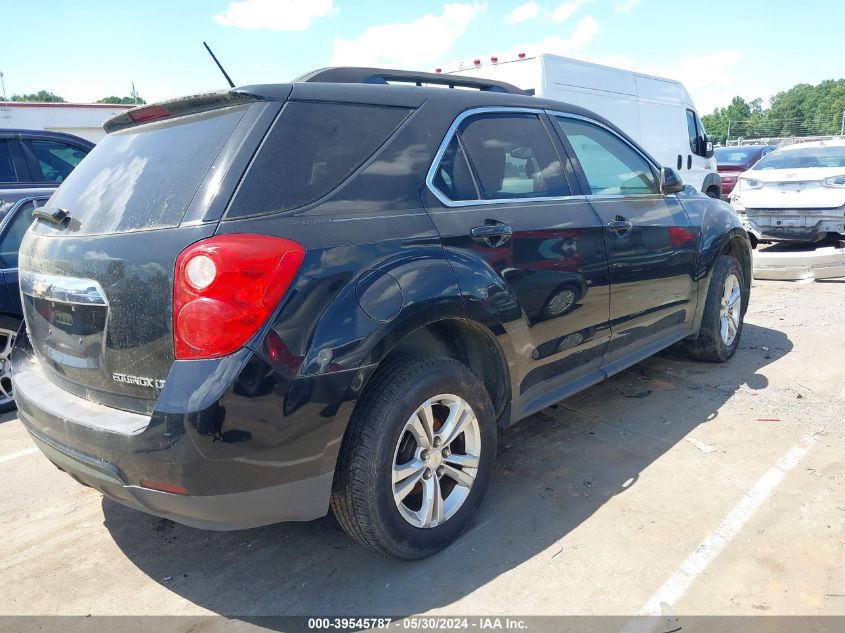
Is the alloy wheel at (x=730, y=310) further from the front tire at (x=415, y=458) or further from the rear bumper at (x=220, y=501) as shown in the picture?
the rear bumper at (x=220, y=501)

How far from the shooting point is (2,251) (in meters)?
4.67

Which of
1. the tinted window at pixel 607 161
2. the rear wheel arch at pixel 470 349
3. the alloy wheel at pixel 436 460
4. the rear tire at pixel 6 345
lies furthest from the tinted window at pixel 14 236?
the tinted window at pixel 607 161

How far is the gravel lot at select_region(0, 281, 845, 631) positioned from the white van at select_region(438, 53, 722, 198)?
257 inches

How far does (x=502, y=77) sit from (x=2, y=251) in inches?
284

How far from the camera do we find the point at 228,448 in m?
2.04

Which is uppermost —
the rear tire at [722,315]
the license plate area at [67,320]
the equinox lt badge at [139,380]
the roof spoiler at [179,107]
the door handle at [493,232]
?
the roof spoiler at [179,107]

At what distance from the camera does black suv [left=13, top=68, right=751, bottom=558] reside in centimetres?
207

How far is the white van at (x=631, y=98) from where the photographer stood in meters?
9.19

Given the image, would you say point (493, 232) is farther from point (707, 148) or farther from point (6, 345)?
point (707, 148)

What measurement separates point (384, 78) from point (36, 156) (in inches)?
231

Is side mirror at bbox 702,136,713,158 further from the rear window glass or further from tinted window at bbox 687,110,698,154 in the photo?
the rear window glass

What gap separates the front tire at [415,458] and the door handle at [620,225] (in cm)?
133

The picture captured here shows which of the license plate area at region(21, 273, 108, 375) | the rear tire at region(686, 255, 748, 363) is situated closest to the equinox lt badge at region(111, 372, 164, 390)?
the license plate area at region(21, 273, 108, 375)

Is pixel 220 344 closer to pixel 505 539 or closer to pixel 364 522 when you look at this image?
pixel 364 522
